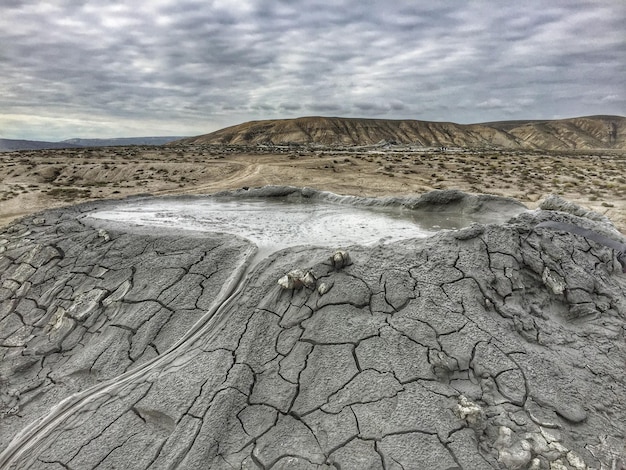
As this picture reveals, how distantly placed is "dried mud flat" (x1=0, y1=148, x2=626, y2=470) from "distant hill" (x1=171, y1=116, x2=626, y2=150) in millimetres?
66867

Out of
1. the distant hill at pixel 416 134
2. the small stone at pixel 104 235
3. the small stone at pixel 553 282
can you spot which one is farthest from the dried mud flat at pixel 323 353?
the distant hill at pixel 416 134

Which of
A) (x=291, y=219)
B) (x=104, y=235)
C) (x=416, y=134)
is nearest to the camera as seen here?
(x=104, y=235)

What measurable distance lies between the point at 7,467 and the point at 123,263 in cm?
204

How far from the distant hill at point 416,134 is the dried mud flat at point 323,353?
66867 millimetres

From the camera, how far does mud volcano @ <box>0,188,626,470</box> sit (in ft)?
7.34

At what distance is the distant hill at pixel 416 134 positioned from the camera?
71.3 m

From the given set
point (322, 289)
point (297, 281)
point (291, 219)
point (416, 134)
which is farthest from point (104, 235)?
point (416, 134)

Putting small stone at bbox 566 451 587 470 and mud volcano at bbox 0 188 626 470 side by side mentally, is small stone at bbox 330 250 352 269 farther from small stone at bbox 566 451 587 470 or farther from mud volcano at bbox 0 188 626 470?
small stone at bbox 566 451 587 470

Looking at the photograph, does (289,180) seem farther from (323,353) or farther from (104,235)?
(323,353)

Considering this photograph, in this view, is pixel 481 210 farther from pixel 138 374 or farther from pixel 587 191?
pixel 587 191

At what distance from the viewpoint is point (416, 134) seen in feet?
246

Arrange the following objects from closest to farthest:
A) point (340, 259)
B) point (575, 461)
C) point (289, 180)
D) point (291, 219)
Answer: point (575, 461) < point (340, 259) < point (291, 219) < point (289, 180)

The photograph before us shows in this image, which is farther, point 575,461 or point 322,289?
point 322,289

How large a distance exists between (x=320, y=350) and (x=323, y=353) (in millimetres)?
36
